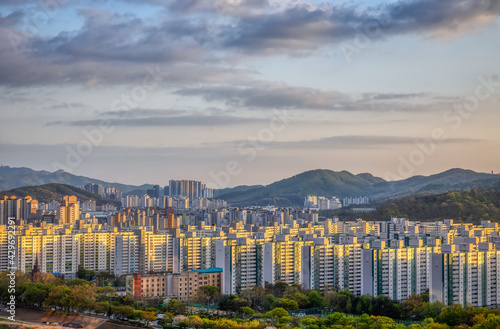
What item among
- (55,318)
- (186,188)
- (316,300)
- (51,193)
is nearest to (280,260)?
(316,300)

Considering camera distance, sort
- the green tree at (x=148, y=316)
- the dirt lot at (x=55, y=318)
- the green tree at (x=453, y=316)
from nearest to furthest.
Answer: the green tree at (x=453, y=316) → the green tree at (x=148, y=316) → the dirt lot at (x=55, y=318)

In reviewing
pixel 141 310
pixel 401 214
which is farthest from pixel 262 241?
pixel 401 214

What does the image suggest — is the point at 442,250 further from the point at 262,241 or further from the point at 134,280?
the point at 134,280

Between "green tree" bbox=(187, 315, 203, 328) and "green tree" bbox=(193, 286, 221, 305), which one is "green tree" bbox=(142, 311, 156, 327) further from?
"green tree" bbox=(193, 286, 221, 305)

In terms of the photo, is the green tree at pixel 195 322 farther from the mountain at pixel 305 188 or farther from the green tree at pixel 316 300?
the mountain at pixel 305 188

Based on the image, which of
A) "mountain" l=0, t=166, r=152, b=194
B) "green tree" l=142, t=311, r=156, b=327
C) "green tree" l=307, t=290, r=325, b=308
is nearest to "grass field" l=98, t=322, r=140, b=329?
"green tree" l=142, t=311, r=156, b=327

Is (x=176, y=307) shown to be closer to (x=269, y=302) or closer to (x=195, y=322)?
(x=195, y=322)

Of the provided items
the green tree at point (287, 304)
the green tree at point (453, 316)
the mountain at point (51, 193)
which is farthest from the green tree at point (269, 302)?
the mountain at point (51, 193)
